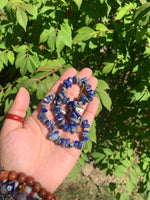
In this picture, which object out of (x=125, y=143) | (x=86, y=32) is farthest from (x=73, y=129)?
(x=125, y=143)

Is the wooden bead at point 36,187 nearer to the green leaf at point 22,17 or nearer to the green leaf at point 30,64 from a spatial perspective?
the green leaf at point 30,64

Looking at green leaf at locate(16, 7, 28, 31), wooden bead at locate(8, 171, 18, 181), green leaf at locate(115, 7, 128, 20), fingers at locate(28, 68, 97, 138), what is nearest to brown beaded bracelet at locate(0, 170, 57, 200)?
wooden bead at locate(8, 171, 18, 181)

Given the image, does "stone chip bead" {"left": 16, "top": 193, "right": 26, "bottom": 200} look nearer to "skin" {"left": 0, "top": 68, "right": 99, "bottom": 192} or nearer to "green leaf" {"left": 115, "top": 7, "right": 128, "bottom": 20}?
"skin" {"left": 0, "top": 68, "right": 99, "bottom": 192}

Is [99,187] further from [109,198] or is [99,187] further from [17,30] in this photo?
[17,30]

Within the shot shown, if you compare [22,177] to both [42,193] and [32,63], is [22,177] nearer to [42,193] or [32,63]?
[42,193]

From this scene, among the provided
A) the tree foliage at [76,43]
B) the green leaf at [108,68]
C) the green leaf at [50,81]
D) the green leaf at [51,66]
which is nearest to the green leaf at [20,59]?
the tree foliage at [76,43]
